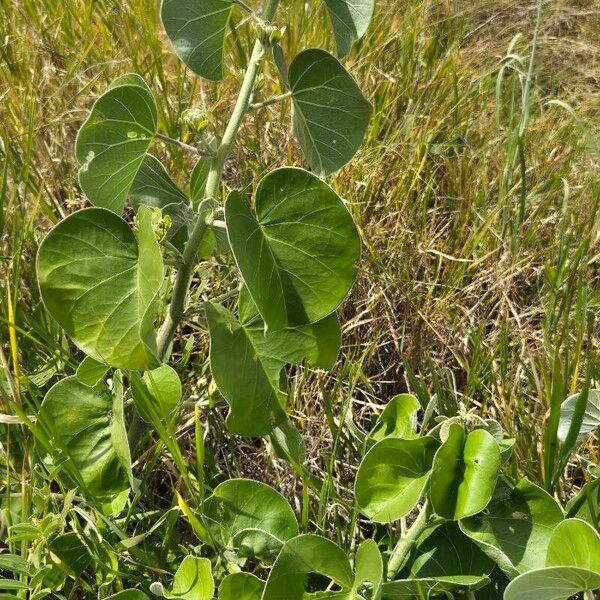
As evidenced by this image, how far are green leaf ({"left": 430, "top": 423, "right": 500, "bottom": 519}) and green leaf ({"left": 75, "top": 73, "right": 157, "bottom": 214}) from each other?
1.60ft

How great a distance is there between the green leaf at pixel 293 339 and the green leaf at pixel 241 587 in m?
0.26

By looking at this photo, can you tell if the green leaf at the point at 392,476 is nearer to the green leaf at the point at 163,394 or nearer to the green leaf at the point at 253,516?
the green leaf at the point at 253,516

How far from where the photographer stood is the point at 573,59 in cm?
309

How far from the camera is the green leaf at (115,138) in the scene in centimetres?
86

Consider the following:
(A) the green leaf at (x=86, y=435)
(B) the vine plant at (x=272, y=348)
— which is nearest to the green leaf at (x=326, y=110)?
(B) the vine plant at (x=272, y=348)

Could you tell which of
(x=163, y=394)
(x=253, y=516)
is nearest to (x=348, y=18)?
(x=163, y=394)

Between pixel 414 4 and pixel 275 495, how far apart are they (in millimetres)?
1941

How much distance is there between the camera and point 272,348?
0.96 metres

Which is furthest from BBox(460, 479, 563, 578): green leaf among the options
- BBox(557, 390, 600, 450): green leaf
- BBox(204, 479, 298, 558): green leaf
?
BBox(204, 479, 298, 558): green leaf

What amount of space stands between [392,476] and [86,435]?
1.34 feet

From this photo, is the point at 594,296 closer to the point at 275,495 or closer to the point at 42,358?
the point at 275,495

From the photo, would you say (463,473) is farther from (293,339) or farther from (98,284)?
(98,284)

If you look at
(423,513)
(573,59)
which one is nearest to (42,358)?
(423,513)

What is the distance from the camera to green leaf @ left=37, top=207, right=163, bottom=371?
854mm
